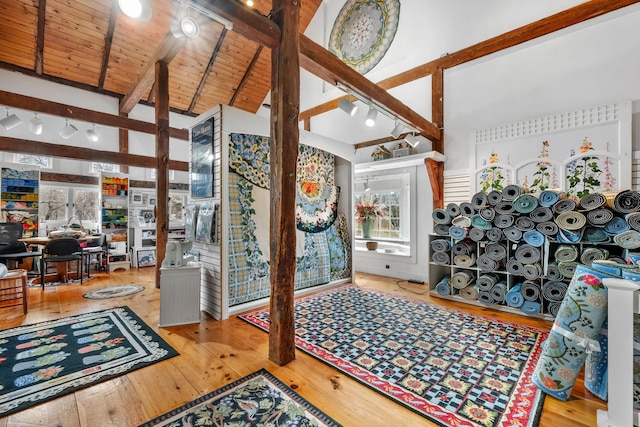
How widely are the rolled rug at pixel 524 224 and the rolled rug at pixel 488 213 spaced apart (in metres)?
0.26

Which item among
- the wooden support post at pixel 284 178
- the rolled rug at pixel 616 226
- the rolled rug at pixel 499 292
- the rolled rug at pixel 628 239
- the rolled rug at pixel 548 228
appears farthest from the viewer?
the rolled rug at pixel 499 292

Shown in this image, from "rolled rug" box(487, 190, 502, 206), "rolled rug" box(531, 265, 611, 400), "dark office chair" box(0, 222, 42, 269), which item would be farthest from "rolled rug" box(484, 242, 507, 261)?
"dark office chair" box(0, 222, 42, 269)

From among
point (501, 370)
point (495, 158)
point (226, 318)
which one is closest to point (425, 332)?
point (501, 370)

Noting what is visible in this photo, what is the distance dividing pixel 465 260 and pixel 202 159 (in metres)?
3.79

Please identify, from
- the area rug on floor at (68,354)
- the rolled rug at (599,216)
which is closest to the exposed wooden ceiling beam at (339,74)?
the rolled rug at (599,216)

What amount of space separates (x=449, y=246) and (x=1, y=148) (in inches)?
263

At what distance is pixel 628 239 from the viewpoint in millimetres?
2668

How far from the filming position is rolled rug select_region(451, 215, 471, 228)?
377cm

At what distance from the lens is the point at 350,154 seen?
491 cm

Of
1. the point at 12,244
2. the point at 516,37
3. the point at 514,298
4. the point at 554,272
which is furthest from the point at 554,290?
the point at 12,244

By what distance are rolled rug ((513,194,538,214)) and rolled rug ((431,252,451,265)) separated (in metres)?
1.08

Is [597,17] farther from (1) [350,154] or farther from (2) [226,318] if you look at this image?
(2) [226,318]

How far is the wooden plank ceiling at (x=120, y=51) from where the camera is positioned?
16.7 feet

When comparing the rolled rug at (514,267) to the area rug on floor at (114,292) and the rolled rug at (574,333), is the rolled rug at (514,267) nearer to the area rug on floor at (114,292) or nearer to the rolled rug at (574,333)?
the rolled rug at (574,333)
